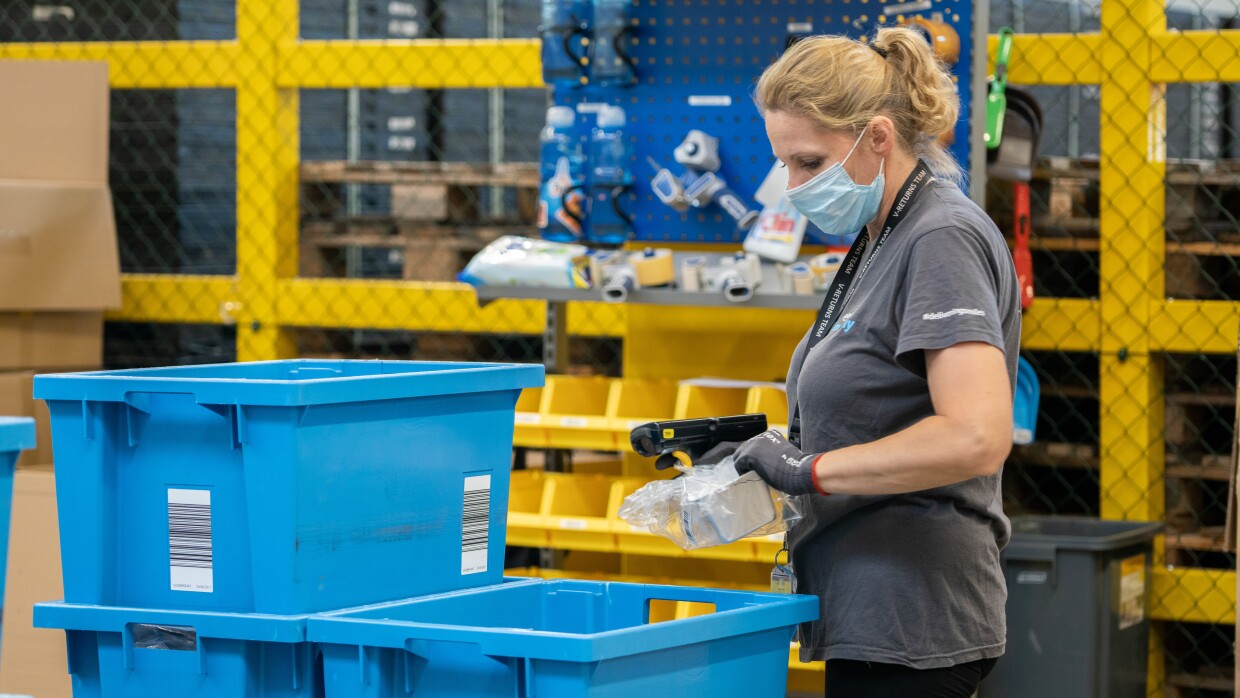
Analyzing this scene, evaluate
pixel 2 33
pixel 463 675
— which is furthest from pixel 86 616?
pixel 2 33

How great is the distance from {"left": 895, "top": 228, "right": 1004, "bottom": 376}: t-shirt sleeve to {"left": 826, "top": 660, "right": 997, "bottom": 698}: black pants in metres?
0.44

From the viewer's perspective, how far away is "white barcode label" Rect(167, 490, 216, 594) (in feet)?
7.32

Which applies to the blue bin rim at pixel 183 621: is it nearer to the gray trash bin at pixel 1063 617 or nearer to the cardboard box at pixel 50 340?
the gray trash bin at pixel 1063 617

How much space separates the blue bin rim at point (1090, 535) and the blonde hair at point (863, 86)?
2147 millimetres

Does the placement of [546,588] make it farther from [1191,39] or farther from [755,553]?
[1191,39]

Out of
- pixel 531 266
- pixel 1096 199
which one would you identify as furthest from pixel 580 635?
pixel 1096 199

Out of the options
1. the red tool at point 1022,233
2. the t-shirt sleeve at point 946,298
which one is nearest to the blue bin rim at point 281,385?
the t-shirt sleeve at point 946,298

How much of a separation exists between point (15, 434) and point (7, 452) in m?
0.03

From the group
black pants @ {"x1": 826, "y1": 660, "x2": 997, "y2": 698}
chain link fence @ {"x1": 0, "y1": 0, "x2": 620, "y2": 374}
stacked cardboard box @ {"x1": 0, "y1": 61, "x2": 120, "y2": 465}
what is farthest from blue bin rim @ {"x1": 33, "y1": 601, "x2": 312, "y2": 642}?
chain link fence @ {"x1": 0, "y1": 0, "x2": 620, "y2": 374}

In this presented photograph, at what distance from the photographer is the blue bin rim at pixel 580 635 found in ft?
6.33

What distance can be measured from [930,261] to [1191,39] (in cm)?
294

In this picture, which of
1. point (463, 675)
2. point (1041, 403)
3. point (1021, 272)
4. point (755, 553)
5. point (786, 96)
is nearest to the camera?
point (463, 675)

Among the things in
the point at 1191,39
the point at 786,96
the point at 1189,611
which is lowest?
the point at 1189,611

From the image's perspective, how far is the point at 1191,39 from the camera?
4.59m
